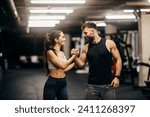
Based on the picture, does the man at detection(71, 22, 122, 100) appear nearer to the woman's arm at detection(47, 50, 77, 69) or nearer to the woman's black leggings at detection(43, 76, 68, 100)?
the woman's arm at detection(47, 50, 77, 69)

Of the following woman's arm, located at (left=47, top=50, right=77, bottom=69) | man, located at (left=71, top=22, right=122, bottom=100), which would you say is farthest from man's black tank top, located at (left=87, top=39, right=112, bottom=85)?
woman's arm, located at (left=47, top=50, right=77, bottom=69)

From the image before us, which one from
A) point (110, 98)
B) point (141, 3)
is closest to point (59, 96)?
point (110, 98)

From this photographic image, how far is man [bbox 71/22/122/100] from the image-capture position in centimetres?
380

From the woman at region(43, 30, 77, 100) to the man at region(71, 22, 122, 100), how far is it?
1.11ft

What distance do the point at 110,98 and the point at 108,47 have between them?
24.4 inches

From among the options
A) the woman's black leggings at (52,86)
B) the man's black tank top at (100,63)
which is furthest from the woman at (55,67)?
the man's black tank top at (100,63)

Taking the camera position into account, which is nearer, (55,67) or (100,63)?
(100,63)

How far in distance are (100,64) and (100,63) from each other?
0.01 metres

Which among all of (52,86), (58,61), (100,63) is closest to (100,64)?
(100,63)

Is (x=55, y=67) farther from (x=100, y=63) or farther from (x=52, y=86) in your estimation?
(x=100, y=63)

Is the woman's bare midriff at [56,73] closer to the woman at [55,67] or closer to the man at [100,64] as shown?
the woman at [55,67]

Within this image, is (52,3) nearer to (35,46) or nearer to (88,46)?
(88,46)

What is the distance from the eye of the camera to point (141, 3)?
8.73 metres

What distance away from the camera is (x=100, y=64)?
381 centimetres
